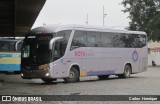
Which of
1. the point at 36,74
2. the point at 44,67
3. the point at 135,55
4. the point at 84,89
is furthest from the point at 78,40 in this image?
the point at 135,55

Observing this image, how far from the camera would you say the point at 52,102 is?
1447 centimetres

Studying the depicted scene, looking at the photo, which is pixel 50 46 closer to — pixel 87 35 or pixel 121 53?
pixel 87 35

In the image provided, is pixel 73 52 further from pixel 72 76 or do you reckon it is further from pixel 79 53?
pixel 72 76

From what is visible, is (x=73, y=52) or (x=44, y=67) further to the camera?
(x=73, y=52)

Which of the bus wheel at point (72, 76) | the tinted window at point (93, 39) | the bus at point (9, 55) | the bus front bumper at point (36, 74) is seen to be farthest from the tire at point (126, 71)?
the bus at point (9, 55)

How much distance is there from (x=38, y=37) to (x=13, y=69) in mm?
14503

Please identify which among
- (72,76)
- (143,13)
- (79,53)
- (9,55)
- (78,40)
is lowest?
(72,76)

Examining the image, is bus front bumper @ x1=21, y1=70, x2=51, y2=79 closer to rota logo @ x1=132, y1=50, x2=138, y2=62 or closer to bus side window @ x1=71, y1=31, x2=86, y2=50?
bus side window @ x1=71, y1=31, x2=86, y2=50

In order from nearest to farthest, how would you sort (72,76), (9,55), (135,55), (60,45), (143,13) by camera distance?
1. (60,45)
2. (72,76)
3. (135,55)
4. (9,55)
5. (143,13)

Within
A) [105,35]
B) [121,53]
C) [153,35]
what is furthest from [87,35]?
[153,35]

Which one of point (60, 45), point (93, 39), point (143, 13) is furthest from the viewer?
point (143, 13)

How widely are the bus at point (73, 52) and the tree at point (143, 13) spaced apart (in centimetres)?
3438

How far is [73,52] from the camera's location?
83.5 feet

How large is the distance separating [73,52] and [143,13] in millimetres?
42600
